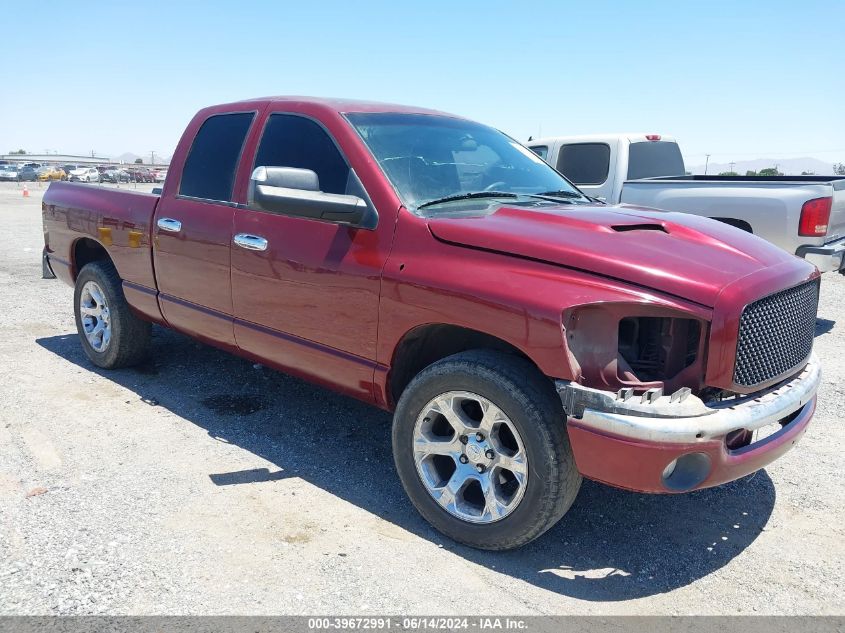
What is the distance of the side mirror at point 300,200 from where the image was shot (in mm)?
3283

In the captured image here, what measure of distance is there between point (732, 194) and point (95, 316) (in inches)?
240

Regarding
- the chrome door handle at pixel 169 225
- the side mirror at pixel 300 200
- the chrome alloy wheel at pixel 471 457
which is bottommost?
the chrome alloy wheel at pixel 471 457

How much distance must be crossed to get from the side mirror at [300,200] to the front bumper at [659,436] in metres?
1.31

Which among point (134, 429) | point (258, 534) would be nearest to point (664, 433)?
point (258, 534)

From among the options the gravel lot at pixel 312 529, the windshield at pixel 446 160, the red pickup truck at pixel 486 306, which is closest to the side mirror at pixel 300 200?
the red pickup truck at pixel 486 306

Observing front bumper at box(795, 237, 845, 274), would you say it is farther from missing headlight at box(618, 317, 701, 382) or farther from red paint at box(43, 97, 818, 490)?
missing headlight at box(618, 317, 701, 382)

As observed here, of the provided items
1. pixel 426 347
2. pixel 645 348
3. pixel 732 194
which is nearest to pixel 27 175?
pixel 732 194

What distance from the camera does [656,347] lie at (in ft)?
9.23

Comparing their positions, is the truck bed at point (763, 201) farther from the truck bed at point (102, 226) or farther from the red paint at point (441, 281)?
the truck bed at point (102, 226)

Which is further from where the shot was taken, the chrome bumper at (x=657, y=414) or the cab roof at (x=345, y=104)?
the cab roof at (x=345, y=104)

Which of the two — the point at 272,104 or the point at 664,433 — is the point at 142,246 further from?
the point at 664,433

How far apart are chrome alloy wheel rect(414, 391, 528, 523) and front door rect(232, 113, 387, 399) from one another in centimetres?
45

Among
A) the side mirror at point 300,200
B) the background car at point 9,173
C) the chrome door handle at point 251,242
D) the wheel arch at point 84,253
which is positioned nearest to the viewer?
the side mirror at point 300,200

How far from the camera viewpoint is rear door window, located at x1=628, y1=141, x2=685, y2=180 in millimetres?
8844
